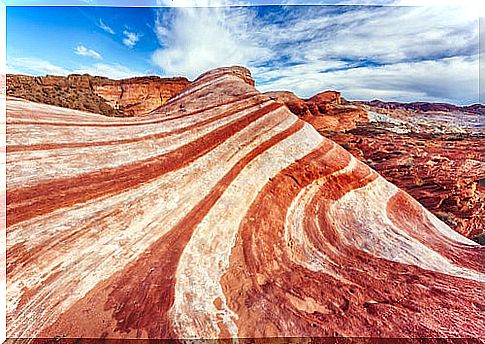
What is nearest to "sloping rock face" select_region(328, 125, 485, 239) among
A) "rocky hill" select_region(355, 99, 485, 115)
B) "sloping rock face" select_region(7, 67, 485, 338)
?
"rocky hill" select_region(355, 99, 485, 115)

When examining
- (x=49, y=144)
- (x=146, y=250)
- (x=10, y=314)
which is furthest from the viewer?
(x=49, y=144)

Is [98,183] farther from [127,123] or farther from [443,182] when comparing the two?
[443,182]

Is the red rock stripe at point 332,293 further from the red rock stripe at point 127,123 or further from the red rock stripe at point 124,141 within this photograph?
the red rock stripe at point 127,123

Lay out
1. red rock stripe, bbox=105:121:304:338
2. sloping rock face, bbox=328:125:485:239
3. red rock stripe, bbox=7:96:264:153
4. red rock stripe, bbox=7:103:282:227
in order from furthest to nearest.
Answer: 1. sloping rock face, bbox=328:125:485:239
2. red rock stripe, bbox=7:96:264:153
3. red rock stripe, bbox=7:103:282:227
4. red rock stripe, bbox=105:121:304:338

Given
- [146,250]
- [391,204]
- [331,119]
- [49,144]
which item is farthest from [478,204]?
[331,119]

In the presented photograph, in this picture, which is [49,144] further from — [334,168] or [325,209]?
[334,168]

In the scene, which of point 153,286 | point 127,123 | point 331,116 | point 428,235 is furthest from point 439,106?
point 153,286

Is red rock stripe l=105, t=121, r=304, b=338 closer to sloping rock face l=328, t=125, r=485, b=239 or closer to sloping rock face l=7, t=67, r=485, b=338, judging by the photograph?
sloping rock face l=7, t=67, r=485, b=338
